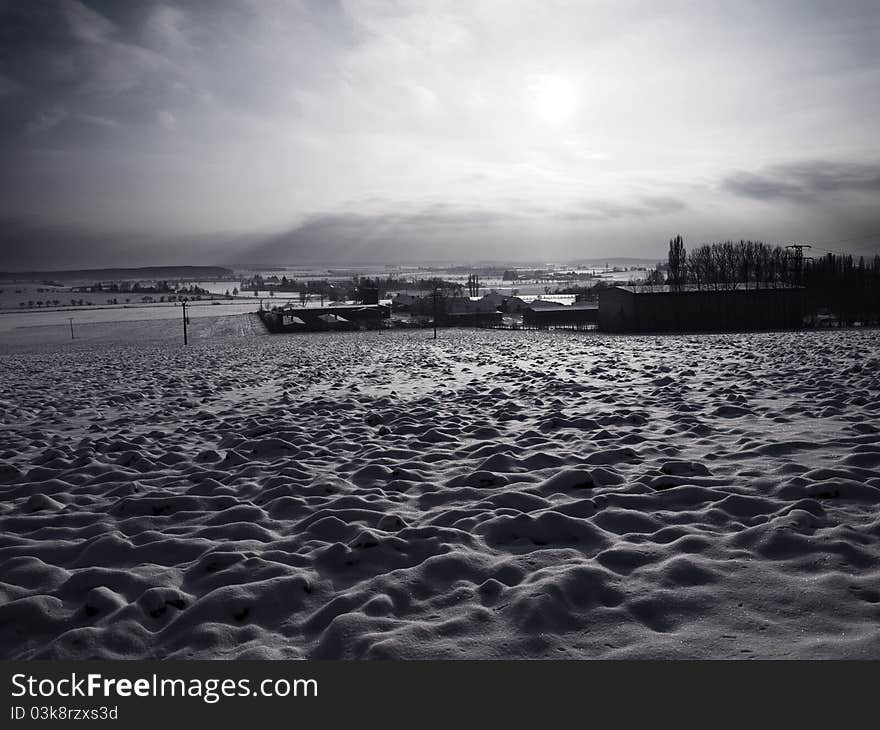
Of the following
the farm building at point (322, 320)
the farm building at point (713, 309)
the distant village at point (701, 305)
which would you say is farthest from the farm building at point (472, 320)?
the farm building at point (713, 309)

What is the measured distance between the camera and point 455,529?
436cm

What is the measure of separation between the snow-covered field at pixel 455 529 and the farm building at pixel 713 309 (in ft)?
106

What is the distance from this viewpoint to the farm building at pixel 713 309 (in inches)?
1586

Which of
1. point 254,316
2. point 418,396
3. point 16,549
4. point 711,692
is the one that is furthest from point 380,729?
point 254,316

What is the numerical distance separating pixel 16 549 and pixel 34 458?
308 cm

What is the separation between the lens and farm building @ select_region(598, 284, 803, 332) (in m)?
40.3

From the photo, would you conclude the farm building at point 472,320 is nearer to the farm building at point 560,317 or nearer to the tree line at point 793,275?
the farm building at point 560,317

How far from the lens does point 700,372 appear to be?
38.6 feet

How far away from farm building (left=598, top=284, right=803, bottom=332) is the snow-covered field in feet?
106

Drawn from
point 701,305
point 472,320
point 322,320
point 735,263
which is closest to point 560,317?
point 472,320

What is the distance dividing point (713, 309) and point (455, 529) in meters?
41.0

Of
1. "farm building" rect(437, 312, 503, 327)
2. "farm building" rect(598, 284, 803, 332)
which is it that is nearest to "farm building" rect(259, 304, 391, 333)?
"farm building" rect(437, 312, 503, 327)

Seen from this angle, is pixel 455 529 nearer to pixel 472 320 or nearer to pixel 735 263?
pixel 472 320

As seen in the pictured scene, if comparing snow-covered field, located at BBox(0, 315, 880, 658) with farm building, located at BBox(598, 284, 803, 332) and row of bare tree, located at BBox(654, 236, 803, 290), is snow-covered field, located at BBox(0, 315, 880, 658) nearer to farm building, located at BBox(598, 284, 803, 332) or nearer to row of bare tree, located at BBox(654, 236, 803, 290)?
farm building, located at BBox(598, 284, 803, 332)
